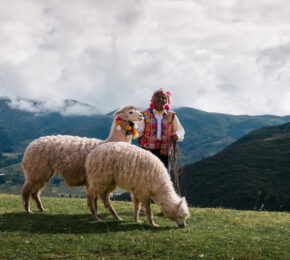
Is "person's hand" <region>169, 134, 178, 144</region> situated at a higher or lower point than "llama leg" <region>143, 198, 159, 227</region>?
higher

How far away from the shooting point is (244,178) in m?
102

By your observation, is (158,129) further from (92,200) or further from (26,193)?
(26,193)

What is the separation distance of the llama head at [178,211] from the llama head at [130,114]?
252 centimetres

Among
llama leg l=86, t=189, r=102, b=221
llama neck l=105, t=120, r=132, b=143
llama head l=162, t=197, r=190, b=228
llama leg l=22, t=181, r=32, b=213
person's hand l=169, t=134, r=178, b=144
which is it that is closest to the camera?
llama head l=162, t=197, r=190, b=228

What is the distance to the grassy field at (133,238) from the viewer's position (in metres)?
5.11

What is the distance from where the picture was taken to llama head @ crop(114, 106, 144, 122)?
8342 millimetres

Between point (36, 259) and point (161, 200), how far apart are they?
302cm

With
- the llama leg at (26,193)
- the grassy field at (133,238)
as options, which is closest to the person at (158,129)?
the grassy field at (133,238)

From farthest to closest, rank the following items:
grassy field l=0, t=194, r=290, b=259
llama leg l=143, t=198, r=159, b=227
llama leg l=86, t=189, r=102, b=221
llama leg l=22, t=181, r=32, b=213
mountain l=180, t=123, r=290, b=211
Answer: mountain l=180, t=123, r=290, b=211, llama leg l=22, t=181, r=32, b=213, llama leg l=86, t=189, r=102, b=221, llama leg l=143, t=198, r=159, b=227, grassy field l=0, t=194, r=290, b=259

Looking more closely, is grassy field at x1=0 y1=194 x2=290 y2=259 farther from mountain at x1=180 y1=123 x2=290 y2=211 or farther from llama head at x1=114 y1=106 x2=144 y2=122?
mountain at x1=180 y1=123 x2=290 y2=211

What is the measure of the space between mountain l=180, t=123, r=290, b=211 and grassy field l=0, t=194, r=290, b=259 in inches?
2489

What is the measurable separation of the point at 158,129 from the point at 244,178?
99.6 m

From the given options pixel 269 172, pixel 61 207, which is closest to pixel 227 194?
pixel 269 172

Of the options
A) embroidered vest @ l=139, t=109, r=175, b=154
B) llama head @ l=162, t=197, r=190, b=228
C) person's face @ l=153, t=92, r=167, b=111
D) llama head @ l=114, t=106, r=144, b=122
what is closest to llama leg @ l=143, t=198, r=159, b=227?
llama head @ l=162, t=197, r=190, b=228
